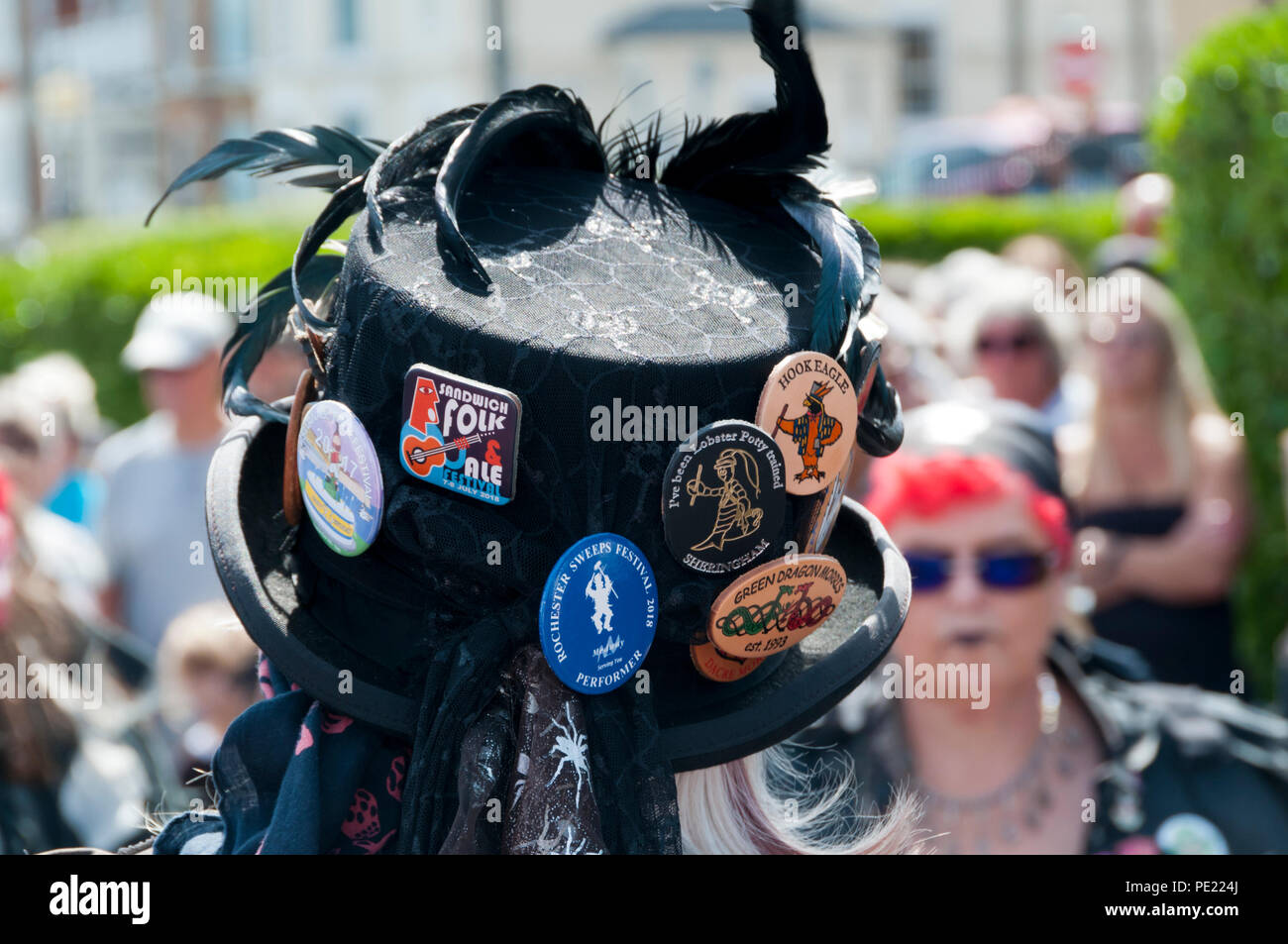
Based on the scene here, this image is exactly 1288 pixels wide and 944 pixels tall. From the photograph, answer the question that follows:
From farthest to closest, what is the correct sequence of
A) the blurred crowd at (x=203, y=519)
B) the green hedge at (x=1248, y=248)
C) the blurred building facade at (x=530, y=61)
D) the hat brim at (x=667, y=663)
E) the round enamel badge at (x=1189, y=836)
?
the blurred building facade at (x=530, y=61) → the green hedge at (x=1248, y=248) → the blurred crowd at (x=203, y=519) → the round enamel badge at (x=1189, y=836) → the hat brim at (x=667, y=663)

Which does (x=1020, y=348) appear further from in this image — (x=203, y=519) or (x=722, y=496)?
(x=722, y=496)

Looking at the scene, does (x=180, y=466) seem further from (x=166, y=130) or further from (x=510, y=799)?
(x=166, y=130)

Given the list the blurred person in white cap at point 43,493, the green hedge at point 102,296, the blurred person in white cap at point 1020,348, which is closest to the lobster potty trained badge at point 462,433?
the blurred person in white cap at point 43,493

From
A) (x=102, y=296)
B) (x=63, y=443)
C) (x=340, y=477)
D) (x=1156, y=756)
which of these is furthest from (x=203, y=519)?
(x=102, y=296)

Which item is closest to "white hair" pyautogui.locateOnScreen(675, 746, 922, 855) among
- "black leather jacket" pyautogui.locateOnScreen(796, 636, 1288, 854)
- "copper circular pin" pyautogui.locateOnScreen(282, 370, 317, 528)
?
"copper circular pin" pyautogui.locateOnScreen(282, 370, 317, 528)

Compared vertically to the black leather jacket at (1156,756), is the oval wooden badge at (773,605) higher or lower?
higher

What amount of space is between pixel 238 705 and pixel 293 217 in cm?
835

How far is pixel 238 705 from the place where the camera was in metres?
3.52

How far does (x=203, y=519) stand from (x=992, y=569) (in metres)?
2.04

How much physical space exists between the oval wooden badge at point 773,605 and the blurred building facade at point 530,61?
23.2 m

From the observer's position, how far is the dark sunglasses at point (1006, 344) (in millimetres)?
4352

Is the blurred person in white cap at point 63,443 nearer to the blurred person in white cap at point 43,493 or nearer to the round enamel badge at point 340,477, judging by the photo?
the blurred person in white cap at point 43,493

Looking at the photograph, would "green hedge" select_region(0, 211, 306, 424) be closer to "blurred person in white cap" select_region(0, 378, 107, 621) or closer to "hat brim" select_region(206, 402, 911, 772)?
"blurred person in white cap" select_region(0, 378, 107, 621)

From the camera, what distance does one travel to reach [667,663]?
1.34 metres
